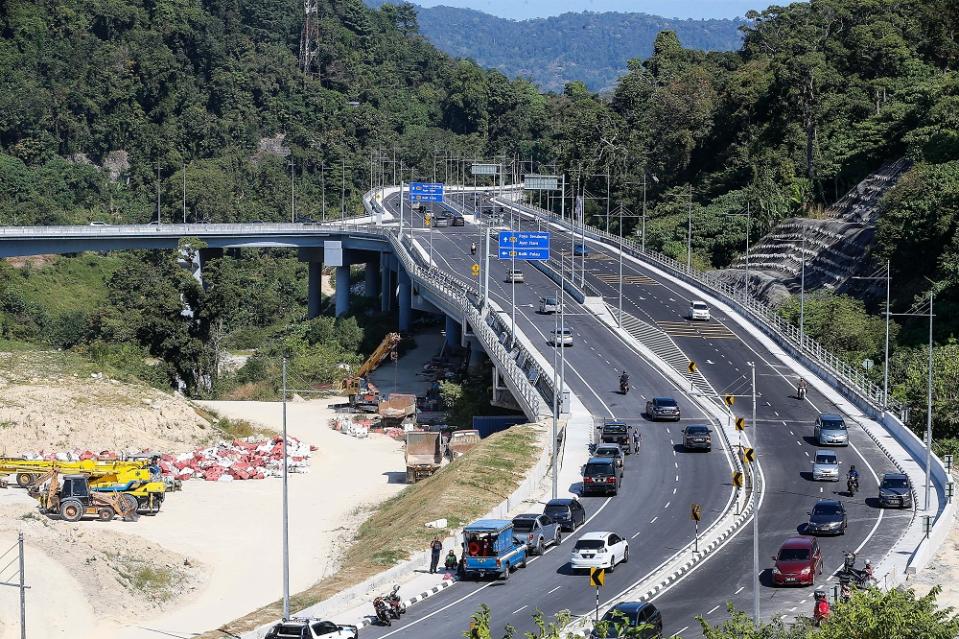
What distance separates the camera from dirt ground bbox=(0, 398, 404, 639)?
164 ft

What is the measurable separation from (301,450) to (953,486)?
38533 mm

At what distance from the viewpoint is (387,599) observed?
45812 millimetres

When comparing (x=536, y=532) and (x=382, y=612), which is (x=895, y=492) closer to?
(x=536, y=532)

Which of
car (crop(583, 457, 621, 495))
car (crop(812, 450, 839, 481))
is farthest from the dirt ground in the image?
car (crop(812, 450, 839, 481))

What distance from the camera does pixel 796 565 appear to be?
48344 mm

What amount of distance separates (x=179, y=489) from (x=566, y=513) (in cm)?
2617

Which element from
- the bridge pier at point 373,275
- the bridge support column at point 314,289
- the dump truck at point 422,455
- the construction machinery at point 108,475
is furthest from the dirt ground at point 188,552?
the bridge support column at point 314,289

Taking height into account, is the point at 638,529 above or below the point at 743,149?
below

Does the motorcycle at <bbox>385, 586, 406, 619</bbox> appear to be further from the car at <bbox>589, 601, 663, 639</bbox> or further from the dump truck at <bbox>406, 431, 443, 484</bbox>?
the dump truck at <bbox>406, 431, 443, 484</bbox>

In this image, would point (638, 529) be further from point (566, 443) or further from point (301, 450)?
point (301, 450)

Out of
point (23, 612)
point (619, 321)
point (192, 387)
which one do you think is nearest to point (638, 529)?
point (23, 612)

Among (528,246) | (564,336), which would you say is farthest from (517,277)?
(564,336)

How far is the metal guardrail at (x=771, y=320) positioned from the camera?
83812 mm

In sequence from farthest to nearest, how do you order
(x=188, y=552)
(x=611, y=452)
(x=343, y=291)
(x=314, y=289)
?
(x=314, y=289) < (x=343, y=291) < (x=611, y=452) < (x=188, y=552)
